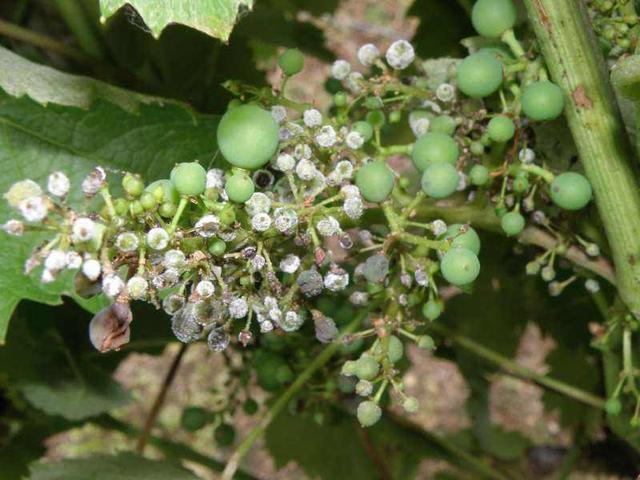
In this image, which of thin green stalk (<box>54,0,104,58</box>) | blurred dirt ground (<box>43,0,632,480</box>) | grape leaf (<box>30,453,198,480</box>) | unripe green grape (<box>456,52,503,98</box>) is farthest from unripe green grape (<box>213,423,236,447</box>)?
blurred dirt ground (<box>43,0,632,480</box>)

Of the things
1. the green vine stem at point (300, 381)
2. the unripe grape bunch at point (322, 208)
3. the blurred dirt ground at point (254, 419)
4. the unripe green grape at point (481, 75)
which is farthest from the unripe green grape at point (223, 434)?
the blurred dirt ground at point (254, 419)

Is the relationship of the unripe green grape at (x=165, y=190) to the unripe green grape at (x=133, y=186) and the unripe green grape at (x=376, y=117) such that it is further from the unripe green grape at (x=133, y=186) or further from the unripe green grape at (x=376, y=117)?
the unripe green grape at (x=376, y=117)

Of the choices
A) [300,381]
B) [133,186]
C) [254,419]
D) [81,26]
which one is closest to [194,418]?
[300,381]

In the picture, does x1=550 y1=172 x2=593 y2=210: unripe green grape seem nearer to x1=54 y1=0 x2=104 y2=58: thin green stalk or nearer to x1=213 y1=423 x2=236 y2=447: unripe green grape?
x1=213 y1=423 x2=236 y2=447: unripe green grape

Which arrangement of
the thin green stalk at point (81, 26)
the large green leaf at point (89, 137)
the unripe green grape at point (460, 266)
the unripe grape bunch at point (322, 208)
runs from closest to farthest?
1. the unripe grape bunch at point (322, 208)
2. the unripe green grape at point (460, 266)
3. the large green leaf at point (89, 137)
4. the thin green stalk at point (81, 26)

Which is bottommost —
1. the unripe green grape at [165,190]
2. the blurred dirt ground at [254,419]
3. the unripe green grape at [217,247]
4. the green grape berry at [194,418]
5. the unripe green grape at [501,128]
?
the blurred dirt ground at [254,419]
